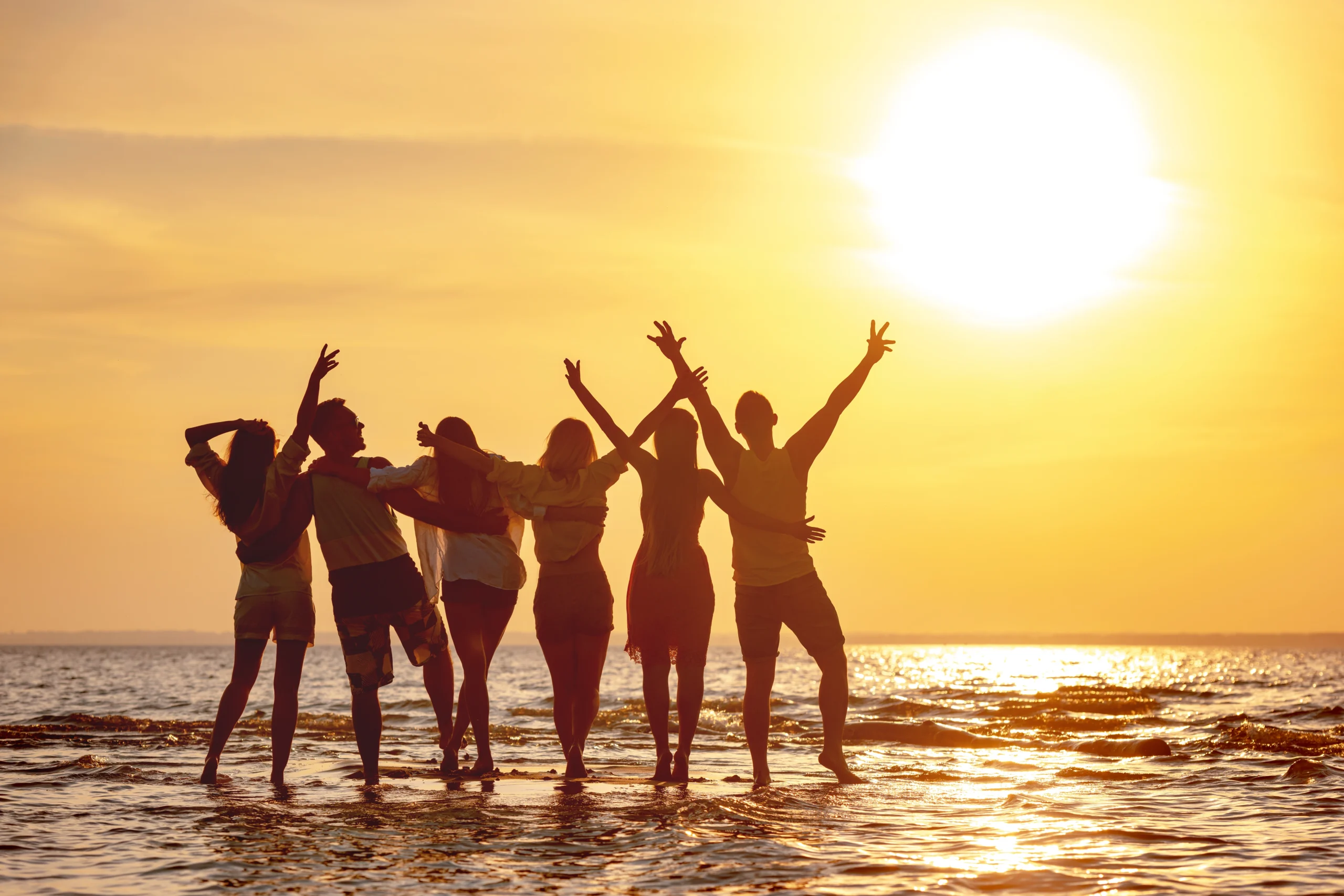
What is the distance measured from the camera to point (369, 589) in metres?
8.12

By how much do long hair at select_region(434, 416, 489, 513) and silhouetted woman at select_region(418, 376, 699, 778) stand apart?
8 centimetres

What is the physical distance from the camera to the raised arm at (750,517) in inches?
325

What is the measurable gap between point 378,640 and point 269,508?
3.80ft

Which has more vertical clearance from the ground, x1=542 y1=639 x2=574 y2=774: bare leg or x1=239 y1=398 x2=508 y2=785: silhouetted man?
x1=239 y1=398 x2=508 y2=785: silhouetted man

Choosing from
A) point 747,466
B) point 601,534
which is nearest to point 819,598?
point 747,466

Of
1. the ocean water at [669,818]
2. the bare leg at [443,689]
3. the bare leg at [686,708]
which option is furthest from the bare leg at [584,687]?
the bare leg at [443,689]

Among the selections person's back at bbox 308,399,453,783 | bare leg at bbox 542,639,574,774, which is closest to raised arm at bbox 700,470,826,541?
bare leg at bbox 542,639,574,774

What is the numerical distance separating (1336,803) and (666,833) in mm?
4821

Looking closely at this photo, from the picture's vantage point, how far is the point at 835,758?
883 cm

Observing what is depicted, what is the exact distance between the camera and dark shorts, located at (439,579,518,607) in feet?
28.7

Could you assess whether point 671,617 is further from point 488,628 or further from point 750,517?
point 488,628

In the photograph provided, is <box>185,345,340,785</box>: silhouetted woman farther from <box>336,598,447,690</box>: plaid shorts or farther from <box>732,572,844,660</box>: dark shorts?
<box>732,572,844,660</box>: dark shorts

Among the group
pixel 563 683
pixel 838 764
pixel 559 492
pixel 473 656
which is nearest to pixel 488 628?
pixel 473 656

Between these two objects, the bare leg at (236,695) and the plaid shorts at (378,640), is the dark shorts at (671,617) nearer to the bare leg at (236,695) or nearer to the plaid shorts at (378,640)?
the plaid shorts at (378,640)
